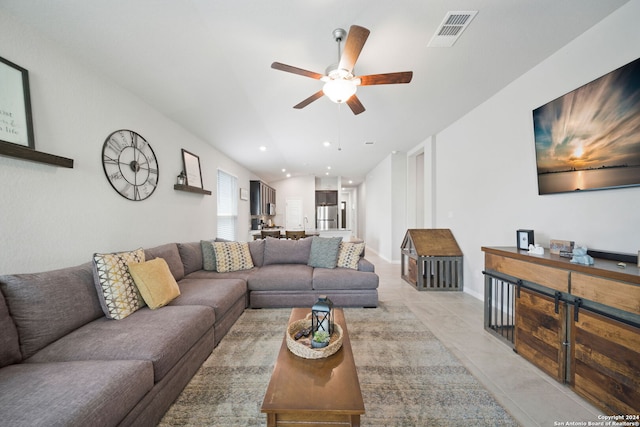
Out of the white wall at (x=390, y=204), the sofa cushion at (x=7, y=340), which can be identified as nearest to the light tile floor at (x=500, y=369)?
the white wall at (x=390, y=204)

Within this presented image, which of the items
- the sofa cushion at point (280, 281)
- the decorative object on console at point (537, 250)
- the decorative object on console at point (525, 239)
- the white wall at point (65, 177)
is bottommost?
the sofa cushion at point (280, 281)

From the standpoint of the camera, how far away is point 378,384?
1.67 meters

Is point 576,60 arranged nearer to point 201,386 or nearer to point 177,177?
point 201,386

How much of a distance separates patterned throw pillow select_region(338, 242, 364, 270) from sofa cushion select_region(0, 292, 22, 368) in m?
2.94

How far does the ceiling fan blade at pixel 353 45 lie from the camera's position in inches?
59.9

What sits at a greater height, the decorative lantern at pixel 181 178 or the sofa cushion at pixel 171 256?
the decorative lantern at pixel 181 178

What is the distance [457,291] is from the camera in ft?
12.4

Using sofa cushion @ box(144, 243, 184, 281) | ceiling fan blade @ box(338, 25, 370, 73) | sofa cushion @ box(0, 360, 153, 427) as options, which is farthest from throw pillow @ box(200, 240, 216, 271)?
ceiling fan blade @ box(338, 25, 370, 73)

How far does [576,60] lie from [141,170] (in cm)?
460

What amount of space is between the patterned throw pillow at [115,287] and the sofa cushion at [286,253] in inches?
73.2

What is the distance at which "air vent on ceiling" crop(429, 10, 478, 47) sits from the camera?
176 cm

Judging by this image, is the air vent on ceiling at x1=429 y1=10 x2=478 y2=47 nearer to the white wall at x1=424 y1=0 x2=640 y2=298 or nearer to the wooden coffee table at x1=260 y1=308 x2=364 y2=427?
the white wall at x1=424 y1=0 x2=640 y2=298

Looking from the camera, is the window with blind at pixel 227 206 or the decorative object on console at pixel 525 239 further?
the window with blind at pixel 227 206

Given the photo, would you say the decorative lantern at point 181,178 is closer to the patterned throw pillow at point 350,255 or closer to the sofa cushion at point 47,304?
the sofa cushion at point 47,304
